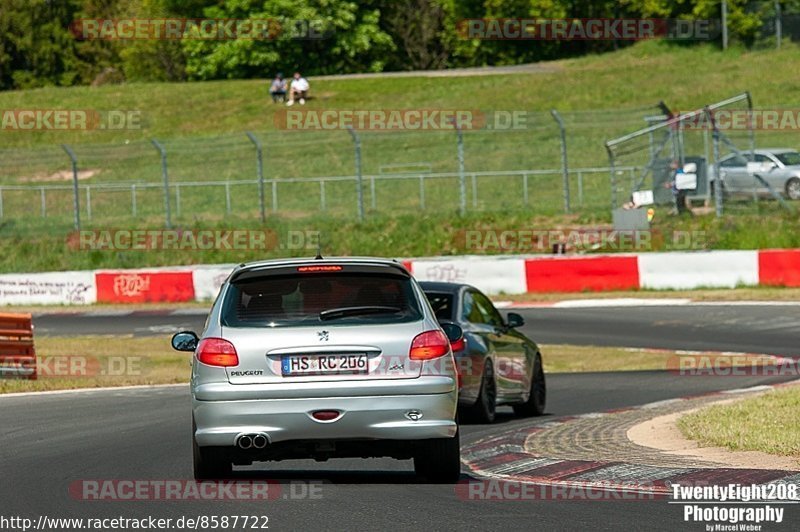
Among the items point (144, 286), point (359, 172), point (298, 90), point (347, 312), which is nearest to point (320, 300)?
point (347, 312)

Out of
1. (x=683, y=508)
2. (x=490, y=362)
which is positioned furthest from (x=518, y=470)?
(x=490, y=362)

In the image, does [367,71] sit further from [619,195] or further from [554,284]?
[554,284]

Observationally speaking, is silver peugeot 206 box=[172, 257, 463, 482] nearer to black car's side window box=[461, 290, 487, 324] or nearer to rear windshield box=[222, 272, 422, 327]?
rear windshield box=[222, 272, 422, 327]

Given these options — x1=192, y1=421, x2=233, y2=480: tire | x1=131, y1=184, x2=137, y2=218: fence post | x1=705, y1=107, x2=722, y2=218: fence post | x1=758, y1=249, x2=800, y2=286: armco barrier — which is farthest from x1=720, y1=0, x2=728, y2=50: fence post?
x1=192, y1=421, x2=233, y2=480: tire

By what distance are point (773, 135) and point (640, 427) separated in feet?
110

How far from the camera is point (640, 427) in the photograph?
13898mm

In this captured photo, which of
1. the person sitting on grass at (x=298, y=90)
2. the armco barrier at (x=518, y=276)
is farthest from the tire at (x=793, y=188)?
the person sitting on grass at (x=298, y=90)

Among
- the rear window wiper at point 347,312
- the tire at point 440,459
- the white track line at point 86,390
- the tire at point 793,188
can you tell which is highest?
the tire at point 793,188

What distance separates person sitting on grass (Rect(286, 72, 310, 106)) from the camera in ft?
225

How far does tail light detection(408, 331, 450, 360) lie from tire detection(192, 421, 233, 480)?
4.51ft

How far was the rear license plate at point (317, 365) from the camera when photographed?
9422mm

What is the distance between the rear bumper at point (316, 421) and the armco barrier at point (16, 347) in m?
11.2

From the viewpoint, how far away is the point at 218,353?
9531 millimetres

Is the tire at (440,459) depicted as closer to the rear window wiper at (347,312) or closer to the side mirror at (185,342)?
the rear window wiper at (347,312)
